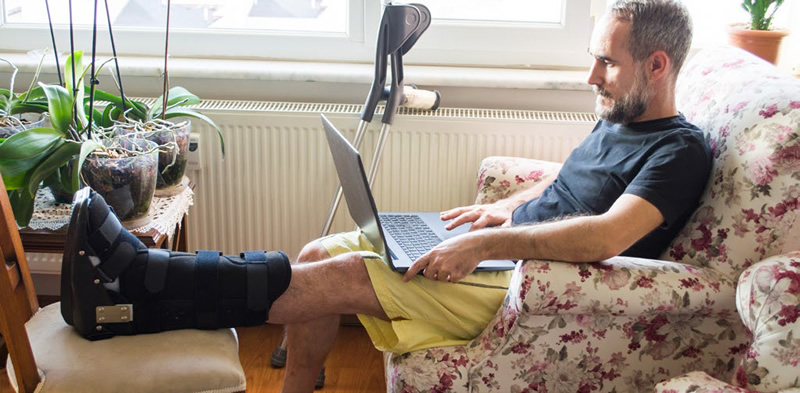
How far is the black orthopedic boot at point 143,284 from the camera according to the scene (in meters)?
1.48

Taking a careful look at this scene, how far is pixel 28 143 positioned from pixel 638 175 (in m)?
1.28

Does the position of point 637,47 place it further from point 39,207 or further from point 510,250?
point 39,207

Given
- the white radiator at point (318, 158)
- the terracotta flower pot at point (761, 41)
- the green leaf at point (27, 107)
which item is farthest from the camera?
the white radiator at point (318, 158)

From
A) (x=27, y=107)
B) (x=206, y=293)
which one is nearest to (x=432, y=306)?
(x=206, y=293)

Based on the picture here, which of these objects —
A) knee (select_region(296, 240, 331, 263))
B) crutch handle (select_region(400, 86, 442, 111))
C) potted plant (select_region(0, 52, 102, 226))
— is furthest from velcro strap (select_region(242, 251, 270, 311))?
crutch handle (select_region(400, 86, 442, 111))

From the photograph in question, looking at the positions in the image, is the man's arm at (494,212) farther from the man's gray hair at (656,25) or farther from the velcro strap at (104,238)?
the velcro strap at (104,238)

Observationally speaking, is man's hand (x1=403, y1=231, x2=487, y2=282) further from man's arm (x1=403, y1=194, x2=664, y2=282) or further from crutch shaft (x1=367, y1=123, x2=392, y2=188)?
crutch shaft (x1=367, y1=123, x2=392, y2=188)

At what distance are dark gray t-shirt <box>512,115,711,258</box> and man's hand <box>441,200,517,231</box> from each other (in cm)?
4

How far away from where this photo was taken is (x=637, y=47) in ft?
5.68

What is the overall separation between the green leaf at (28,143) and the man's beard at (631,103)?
→ 47.8 inches

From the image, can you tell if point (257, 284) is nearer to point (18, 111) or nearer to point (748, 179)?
point (18, 111)

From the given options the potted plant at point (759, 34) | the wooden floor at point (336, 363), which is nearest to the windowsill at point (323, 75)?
the potted plant at point (759, 34)

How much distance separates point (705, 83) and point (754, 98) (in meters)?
0.23

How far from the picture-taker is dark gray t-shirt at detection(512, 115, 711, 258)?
161 cm
